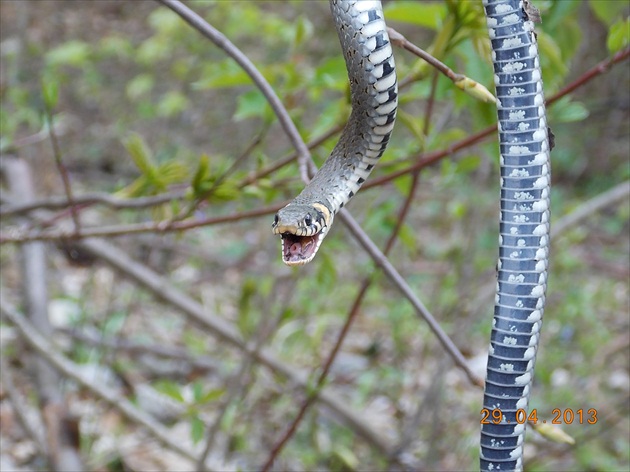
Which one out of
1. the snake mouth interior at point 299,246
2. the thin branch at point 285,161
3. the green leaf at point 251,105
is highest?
the green leaf at point 251,105

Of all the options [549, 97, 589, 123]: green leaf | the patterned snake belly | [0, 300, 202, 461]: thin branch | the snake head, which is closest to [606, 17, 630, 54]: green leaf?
[549, 97, 589, 123]: green leaf

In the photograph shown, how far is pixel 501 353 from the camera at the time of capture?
96cm

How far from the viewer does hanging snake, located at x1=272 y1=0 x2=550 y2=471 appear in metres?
0.94

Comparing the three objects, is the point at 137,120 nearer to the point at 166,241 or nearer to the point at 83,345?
the point at 166,241

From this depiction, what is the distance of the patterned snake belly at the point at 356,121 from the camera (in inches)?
36.8

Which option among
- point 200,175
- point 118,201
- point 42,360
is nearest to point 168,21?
point 42,360

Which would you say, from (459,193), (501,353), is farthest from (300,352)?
(459,193)

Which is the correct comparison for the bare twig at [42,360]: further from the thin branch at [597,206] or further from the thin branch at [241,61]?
the thin branch at [597,206]

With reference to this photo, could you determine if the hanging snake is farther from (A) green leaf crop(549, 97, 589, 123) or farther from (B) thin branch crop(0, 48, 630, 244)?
(A) green leaf crop(549, 97, 589, 123)

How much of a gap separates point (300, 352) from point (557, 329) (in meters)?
1.35

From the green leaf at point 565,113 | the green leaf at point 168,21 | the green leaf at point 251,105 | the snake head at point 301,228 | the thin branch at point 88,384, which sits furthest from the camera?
the green leaf at point 168,21

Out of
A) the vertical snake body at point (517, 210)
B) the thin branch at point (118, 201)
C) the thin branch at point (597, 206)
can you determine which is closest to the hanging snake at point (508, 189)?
the vertical snake body at point (517, 210)

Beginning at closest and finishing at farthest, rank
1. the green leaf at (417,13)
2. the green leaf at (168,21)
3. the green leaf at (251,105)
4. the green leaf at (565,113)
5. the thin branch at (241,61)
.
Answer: the thin branch at (241,61), the green leaf at (417,13), the green leaf at (565,113), the green leaf at (251,105), the green leaf at (168,21)

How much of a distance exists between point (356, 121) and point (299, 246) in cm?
19
